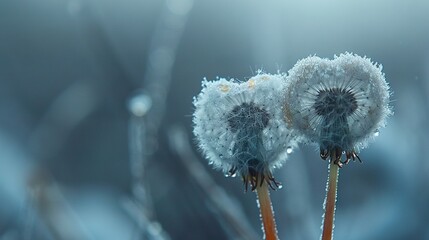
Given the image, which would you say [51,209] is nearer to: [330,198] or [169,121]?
[330,198]

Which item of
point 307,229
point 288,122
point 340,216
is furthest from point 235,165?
point 340,216

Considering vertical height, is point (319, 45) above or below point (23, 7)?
below

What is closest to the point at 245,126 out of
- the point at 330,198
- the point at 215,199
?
the point at 330,198

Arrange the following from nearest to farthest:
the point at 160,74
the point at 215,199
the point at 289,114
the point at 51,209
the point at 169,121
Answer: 1. the point at 289,114
2. the point at 51,209
3. the point at 215,199
4. the point at 160,74
5. the point at 169,121

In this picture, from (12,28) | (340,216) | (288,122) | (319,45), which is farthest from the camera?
(12,28)

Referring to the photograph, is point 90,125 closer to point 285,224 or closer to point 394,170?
point 285,224

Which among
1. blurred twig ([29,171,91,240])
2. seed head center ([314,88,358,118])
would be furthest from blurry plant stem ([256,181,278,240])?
blurred twig ([29,171,91,240])
